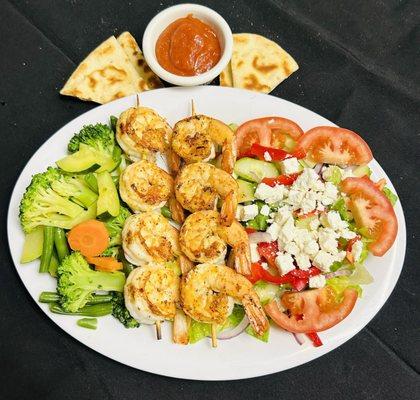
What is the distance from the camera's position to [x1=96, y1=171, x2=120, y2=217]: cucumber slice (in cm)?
351

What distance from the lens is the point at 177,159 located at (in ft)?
12.1

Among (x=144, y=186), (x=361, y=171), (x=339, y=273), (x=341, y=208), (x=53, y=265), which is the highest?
(x=361, y=171)

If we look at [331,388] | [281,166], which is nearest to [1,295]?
[281,166]

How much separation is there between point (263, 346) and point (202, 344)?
39 cm

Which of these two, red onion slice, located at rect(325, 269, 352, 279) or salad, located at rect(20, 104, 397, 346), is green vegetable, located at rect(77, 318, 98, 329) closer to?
salad, located at rect(20, 104, 397, 346)

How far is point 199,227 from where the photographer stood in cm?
340

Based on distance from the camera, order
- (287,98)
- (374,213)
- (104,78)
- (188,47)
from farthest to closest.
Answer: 1. (287,98)
2. (104,78)
3. (188,47)
4. (374,213)

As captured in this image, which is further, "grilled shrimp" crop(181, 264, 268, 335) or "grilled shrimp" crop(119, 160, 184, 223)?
"grilled shrimp" crop(119, 160, 184, 223)

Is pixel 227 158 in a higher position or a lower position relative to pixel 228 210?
higher

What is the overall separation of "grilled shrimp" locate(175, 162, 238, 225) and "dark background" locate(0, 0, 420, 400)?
1133mm

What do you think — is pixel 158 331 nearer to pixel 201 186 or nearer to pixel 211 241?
pixel 211 241

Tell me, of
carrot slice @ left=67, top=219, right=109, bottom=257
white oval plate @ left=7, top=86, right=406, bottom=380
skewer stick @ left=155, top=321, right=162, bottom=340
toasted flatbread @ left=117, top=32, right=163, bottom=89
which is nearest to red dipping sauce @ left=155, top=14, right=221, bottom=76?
toasted flatbread @ left=117, top=32, right=163, bottom=89

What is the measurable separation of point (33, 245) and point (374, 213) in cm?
220

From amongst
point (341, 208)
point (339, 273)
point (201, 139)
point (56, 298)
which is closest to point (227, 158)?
point (201, 139)
